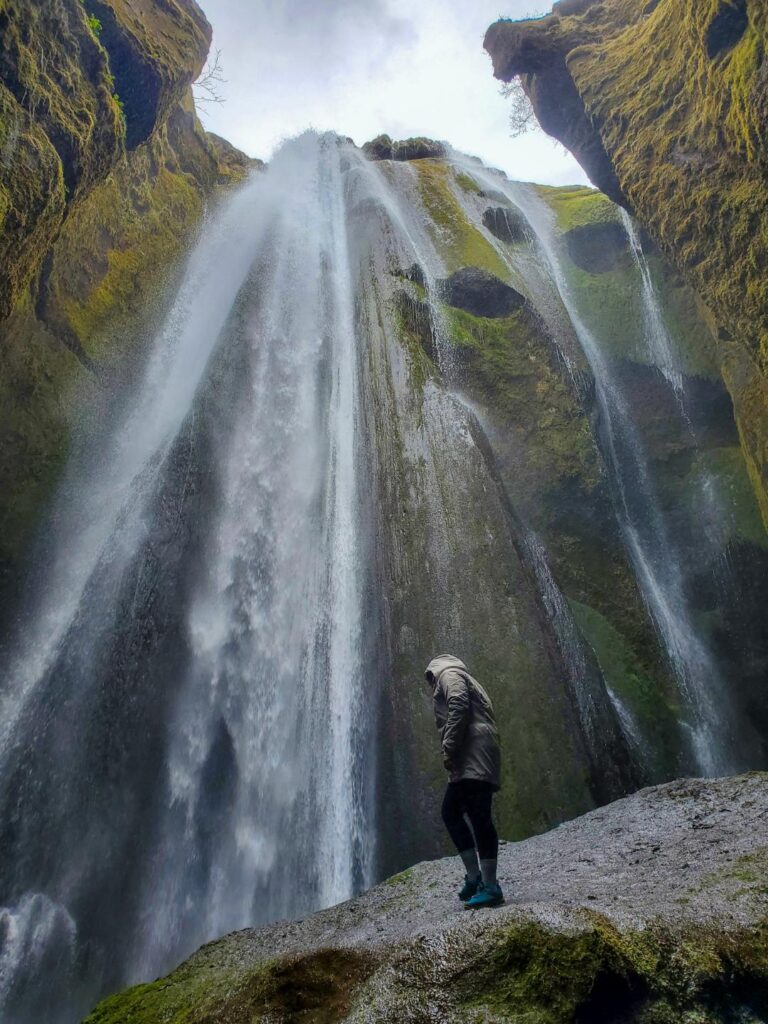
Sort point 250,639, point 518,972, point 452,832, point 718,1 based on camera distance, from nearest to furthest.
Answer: point 518,972
point 452,832
point 718,1
point 250,639

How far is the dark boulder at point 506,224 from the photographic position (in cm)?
1986

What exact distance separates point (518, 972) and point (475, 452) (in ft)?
29.0

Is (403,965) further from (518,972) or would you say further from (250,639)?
(250,639)

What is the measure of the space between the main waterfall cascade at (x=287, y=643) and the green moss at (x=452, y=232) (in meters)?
2.75

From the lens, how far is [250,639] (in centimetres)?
1016

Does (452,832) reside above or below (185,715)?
below

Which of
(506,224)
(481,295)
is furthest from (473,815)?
(506,224)

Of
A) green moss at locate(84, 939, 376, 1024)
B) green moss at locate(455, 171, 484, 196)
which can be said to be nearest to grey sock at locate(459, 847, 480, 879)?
green moss at locate(84, 939, 376, 1024)

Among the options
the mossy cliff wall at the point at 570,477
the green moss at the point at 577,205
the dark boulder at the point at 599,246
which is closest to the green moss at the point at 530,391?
the mossy cliff wall at the point at 570,477

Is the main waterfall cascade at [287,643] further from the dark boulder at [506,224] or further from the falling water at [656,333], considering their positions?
the dark boulder at [506,224]

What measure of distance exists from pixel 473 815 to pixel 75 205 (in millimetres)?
12648

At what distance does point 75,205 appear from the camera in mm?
11383

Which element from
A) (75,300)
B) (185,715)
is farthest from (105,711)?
(75,300)

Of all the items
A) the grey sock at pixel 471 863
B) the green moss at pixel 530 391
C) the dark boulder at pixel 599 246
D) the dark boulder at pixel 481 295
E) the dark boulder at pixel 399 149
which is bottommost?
the grey sock at pixel 471 863
